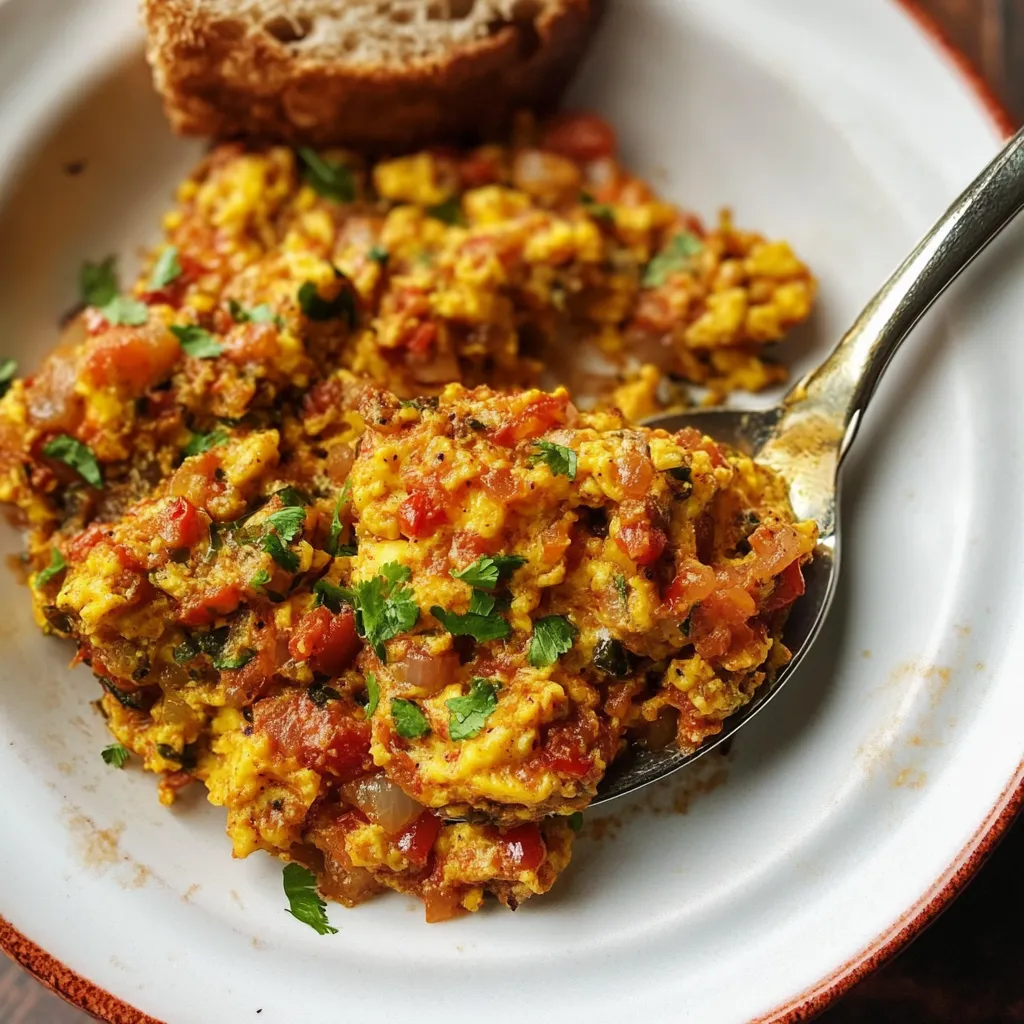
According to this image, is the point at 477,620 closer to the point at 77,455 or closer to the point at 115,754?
the point at 115,754

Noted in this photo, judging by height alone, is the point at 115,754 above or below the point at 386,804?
above

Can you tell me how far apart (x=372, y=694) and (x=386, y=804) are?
0.29 m

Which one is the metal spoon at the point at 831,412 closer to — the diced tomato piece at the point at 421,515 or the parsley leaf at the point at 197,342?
the diced tomato piece at the point at 421,515

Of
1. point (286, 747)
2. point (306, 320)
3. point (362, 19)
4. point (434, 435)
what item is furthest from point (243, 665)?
point (362, 19)

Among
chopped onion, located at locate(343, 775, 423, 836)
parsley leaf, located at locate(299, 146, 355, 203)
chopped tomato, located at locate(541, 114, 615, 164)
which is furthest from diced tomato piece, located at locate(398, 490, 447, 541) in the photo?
chopped tomato, located at locate(541, 114, 615, 164)

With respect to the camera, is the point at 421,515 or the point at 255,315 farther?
the point at 255,315

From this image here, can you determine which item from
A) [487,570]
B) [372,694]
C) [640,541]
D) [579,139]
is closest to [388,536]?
[487,570]

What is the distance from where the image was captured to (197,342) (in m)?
3.04

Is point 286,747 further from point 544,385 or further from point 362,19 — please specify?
point 362,19

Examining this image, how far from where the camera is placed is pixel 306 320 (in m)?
3.06

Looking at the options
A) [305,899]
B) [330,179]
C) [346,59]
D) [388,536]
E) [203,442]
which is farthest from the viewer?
[330,179]

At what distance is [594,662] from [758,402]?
55.4 inches

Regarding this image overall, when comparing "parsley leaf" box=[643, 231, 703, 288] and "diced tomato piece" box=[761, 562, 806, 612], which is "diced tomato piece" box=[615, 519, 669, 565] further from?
"parsley leaf" box=[643, 231, 703, 288]

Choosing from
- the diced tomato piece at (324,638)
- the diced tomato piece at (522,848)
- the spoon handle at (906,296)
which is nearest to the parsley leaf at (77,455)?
the diced tomato piece at (324,638)
